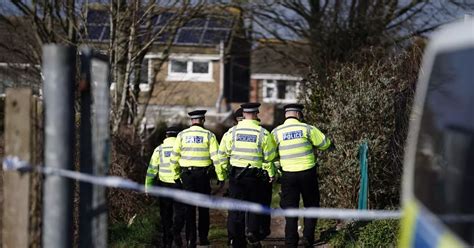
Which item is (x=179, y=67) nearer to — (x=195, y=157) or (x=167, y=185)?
(x=167, y=185)

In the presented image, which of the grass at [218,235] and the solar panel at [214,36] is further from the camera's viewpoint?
the solar panel at [214,36]

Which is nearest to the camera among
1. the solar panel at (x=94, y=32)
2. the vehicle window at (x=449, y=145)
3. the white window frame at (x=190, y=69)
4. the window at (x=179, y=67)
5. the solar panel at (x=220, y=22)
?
the vehicle window at (x=449, y=145)

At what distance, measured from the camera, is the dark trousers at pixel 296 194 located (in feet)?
35.2

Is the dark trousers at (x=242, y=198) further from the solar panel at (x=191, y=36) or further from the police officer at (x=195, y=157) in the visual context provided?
the solar panel at (x=191, y=36)

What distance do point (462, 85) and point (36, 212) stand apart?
2.91 metres

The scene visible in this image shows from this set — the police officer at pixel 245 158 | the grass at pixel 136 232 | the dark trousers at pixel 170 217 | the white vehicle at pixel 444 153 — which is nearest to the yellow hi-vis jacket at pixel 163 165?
the dark trousers at pixel 170 217

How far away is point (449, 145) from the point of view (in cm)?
397

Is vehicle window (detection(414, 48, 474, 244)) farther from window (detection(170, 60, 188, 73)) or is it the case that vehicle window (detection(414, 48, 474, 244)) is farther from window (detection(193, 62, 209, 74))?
window (detection(193, 62, 209, 74))

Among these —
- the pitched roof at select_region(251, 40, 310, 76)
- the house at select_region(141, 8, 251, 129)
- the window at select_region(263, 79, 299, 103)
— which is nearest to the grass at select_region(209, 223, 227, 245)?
the house at select_region(141, 8, 251, 129)

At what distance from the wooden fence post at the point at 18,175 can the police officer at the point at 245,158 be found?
5779 mm

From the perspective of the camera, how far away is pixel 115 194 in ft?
41.5

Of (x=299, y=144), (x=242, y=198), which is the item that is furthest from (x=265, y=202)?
(x=299, y=144)

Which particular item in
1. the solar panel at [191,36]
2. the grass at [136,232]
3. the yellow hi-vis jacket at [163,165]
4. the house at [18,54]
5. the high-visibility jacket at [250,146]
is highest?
the solar panel at [191,36]

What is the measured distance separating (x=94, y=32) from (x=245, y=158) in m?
9.12
